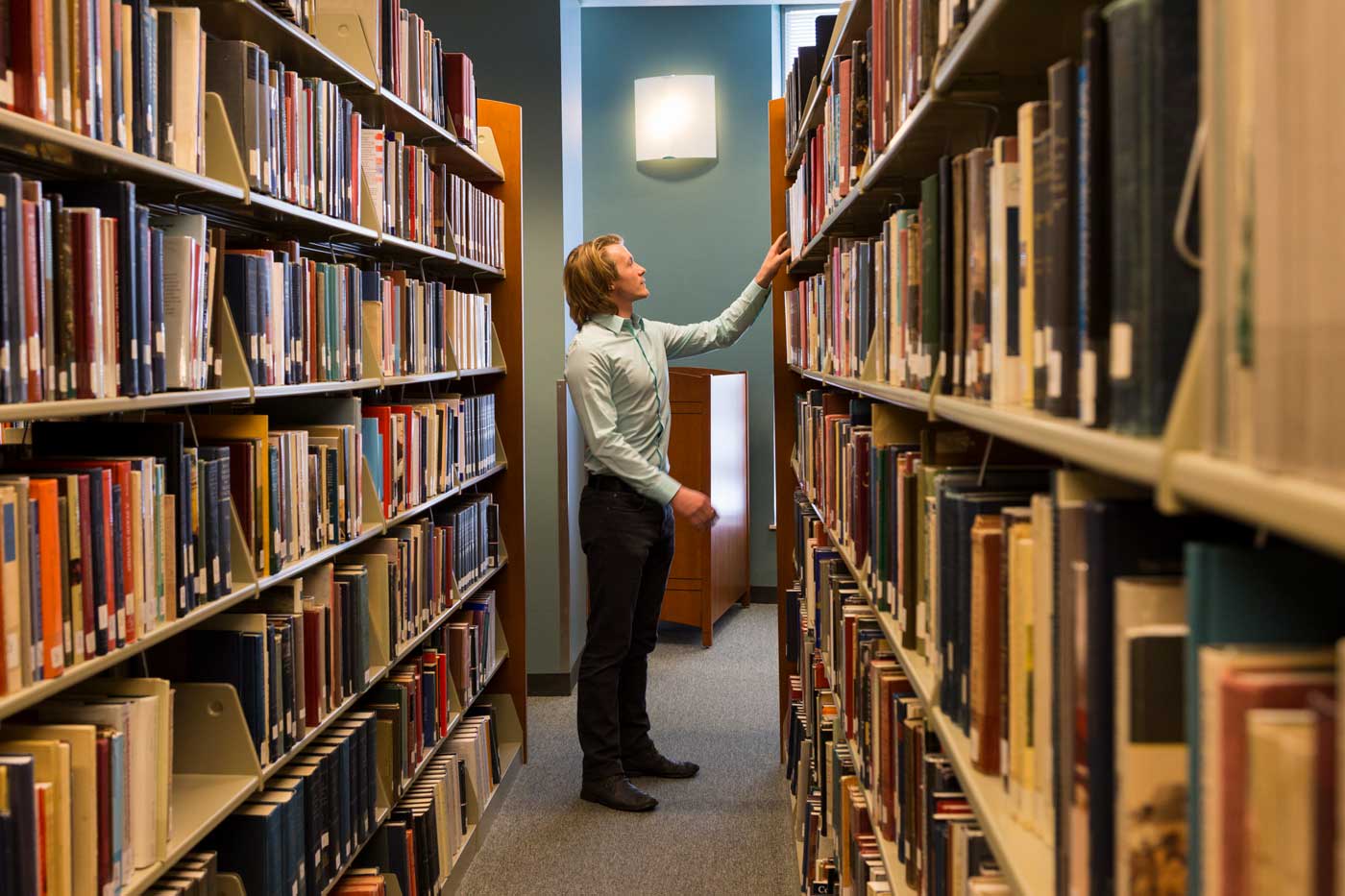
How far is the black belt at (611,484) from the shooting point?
349cm

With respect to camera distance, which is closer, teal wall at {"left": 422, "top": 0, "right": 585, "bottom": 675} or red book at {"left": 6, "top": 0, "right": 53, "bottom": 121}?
red book at {"left": 6, "top": 0, "right": 53, "bottom": 121}

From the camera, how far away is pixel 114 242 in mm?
1540

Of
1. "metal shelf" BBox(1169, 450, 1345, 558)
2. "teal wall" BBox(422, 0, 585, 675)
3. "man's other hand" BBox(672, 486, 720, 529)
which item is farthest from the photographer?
"teal wall" BBox(422, 0, 585, 675)

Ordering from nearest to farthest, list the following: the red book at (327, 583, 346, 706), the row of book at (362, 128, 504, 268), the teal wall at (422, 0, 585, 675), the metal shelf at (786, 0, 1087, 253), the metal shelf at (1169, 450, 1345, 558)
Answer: the metal shelf at (1169, 450, 1345, 558)
the metal shelf at (786, 0, 1087, 253)
the red book at (327, 583, 346, 706)
the row of book at (362, 128, 504, 268)
the teal wall at (422, 0, 585, 675)

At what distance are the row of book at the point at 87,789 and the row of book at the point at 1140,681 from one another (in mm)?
1019

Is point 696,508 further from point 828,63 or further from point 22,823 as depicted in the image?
point 22,823

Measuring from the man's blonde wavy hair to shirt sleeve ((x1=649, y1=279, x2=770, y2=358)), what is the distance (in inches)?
12.4

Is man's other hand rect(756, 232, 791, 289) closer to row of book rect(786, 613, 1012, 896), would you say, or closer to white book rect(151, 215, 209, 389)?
row of book rect(786, 613, 1012, 896)

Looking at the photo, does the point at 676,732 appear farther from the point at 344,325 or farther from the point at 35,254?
the point at 35,254

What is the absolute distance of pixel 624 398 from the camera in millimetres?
3564

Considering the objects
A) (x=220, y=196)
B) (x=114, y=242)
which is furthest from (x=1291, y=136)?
(x=220, y=196)

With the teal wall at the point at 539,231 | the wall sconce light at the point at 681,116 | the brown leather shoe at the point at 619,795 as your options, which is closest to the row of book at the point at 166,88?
the brown leather shoe at the point at 619,795

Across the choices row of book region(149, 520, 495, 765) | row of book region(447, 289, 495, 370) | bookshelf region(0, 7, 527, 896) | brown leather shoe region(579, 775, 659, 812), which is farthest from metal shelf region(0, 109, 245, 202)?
brown leather shoe region(579, 775, 659, 812)

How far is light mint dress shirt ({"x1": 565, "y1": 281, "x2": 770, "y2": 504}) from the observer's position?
3424mm
